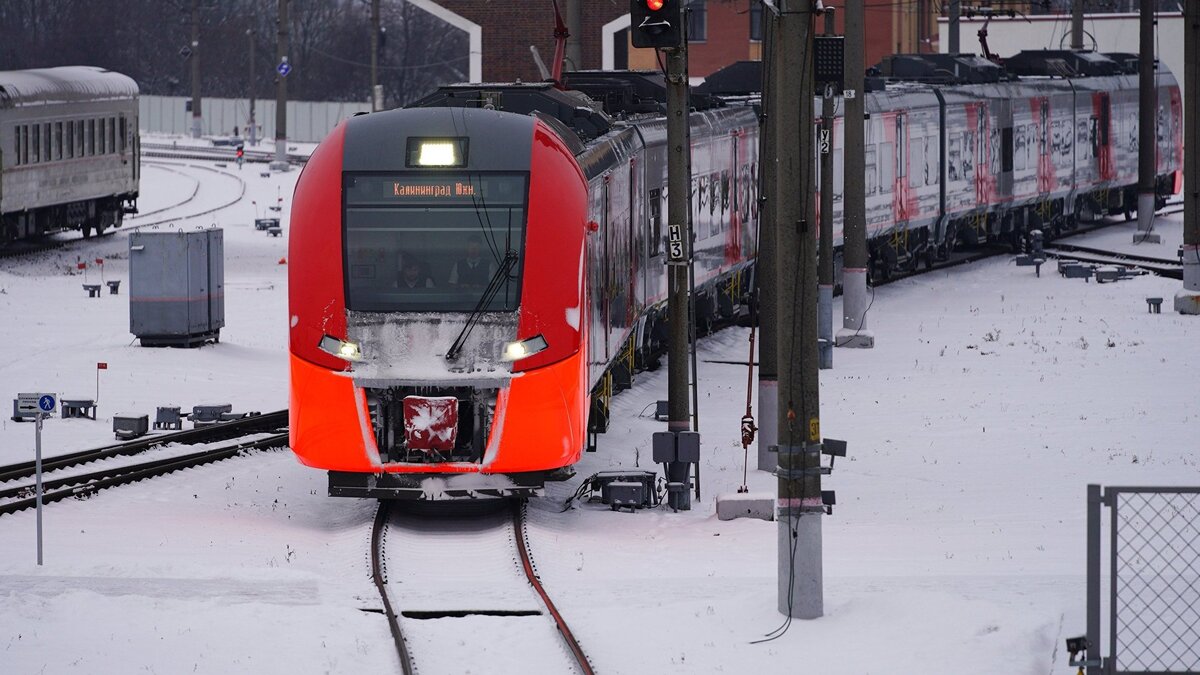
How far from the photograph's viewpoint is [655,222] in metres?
22.4

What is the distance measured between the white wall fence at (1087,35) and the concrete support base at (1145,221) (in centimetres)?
2742

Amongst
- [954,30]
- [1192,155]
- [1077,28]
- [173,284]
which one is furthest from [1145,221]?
[173,284]

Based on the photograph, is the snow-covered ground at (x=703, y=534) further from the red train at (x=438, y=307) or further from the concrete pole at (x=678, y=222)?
the concrete pole at (x=678, y=222)

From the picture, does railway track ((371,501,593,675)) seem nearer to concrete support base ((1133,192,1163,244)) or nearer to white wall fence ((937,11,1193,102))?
concrete support base ((1133,192,1163,244))

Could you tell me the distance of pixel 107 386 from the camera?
77.6ft

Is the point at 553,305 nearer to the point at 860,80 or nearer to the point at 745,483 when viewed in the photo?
the point at 745,483

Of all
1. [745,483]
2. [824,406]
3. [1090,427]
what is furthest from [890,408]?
[745,483]

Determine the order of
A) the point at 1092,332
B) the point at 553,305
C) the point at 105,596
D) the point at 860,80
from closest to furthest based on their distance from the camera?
the point at 105,596 < the point at 553,305 < the point at 860,80 < the point at 1092,332

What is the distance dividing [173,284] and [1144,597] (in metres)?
16.4

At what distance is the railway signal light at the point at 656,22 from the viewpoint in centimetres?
1552

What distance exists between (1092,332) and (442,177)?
16551 mm

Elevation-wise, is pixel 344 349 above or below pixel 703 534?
above

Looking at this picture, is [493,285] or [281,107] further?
[281,107]

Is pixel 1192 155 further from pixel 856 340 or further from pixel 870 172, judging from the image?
pixel 856 340
